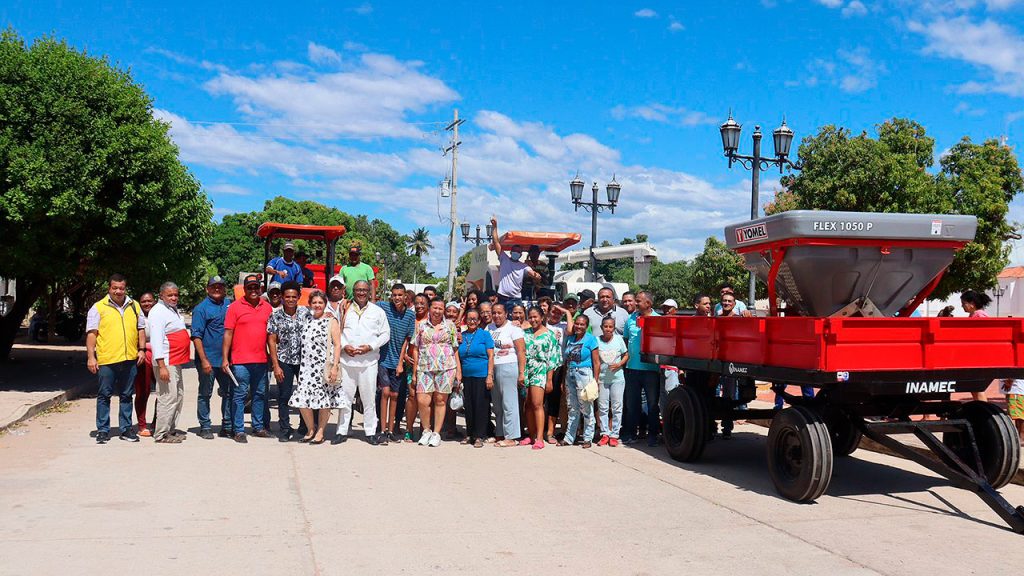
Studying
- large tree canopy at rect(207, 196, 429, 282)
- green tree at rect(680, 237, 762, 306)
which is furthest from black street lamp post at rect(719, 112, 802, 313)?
large tree canopy at rect(207, 196, 429, 282)

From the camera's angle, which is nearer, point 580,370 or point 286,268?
point 580,370

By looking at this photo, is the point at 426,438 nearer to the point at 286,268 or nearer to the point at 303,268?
the point at 286,268

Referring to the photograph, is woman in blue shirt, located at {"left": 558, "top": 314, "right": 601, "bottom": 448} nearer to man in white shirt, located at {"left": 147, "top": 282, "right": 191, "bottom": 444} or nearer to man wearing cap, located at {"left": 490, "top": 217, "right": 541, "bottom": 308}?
man wearing cap, located at {"left": 490, "top": 217, "right": 541, "bottom": 308}

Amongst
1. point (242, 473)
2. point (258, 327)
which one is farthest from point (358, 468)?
point (258, 327)

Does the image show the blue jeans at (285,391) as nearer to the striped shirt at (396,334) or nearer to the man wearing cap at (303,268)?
the striped shirt at (396,334)

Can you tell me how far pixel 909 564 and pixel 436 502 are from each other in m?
3.48

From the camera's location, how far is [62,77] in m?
13.5

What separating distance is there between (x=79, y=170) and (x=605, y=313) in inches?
342

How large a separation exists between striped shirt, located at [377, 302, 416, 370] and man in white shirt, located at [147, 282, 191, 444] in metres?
2.21

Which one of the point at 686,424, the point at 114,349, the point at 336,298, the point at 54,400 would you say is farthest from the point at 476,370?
the point at 54,400

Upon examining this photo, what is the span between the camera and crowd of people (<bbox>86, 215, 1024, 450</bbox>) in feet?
30.4

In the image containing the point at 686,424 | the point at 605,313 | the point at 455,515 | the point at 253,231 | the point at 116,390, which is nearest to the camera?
the point at 455,515

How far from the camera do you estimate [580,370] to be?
962 centimetres

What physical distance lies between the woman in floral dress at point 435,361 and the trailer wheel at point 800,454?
376cm
